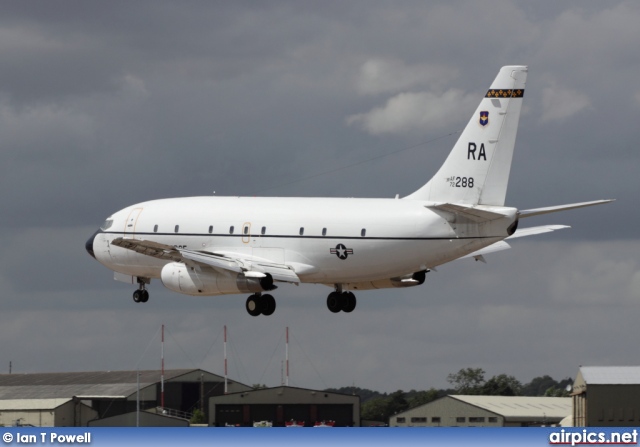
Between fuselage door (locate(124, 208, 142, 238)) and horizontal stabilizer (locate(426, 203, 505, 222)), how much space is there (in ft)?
63.3

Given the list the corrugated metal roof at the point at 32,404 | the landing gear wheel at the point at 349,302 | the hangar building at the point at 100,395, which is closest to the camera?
the landing gear wheel at the point at 349,302

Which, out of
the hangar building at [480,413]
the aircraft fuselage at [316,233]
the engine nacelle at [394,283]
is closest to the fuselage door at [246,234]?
the aircraft fuselage at [316,233]

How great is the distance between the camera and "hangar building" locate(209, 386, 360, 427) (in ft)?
376

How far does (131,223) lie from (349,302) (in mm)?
13332

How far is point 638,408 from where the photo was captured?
101 m

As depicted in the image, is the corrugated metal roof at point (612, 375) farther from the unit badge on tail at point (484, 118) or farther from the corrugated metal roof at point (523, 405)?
the unit badge on tail at point (484, 118)

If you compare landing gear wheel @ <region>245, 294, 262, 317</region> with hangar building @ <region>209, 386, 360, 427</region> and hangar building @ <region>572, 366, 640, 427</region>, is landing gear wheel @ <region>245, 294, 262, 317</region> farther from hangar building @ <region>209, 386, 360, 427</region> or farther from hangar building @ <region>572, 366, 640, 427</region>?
hangar building @ <region>572, 366, 640, 427</region>

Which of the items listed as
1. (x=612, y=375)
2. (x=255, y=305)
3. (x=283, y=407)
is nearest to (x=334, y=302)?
(x=255, y=305)

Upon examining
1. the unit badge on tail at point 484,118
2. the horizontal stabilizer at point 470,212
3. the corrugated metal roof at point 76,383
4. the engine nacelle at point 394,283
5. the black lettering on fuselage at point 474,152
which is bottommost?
the corrugated metal roof at point 76,383

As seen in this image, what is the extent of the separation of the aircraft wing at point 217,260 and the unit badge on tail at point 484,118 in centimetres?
1293

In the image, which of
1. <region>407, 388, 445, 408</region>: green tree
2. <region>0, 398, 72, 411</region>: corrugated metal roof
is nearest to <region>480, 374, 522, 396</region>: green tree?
<region>407, 388, 445, 408</region>: green tree

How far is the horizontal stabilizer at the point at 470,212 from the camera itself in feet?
302

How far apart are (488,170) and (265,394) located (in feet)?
96.7

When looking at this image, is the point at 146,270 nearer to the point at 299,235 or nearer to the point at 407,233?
the point at 299,235
